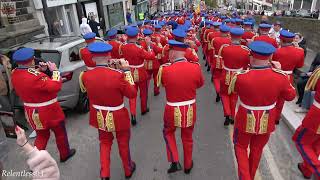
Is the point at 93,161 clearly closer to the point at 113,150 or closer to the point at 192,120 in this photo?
the point at 113,150

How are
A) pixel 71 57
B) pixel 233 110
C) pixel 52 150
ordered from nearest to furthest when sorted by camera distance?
pixel 52 150 < pixel 233 110 < pixel 71 57

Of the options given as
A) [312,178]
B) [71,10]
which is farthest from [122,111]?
[71,10]

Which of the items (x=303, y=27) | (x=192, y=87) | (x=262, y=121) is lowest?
(x=303, y=27)

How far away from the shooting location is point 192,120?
13.9ft

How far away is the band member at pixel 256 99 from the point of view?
3502 mm

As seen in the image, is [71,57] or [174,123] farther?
[71,57]

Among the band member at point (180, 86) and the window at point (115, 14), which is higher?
the band member at point (180, 86)

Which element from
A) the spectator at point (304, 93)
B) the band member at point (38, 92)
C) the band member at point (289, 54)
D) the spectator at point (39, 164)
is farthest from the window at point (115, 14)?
the spectator at point (39, 164)

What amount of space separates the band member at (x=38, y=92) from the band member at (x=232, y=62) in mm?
3151

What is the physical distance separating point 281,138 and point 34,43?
5484mm

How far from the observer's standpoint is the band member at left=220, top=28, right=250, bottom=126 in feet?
18.5

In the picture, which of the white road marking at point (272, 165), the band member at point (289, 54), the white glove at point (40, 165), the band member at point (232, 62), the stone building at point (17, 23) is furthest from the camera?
the stone building at point (17, 23)

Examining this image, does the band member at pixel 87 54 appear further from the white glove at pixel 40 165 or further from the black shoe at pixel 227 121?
the white glove at pixel 40 165

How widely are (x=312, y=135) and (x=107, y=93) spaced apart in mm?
2690
